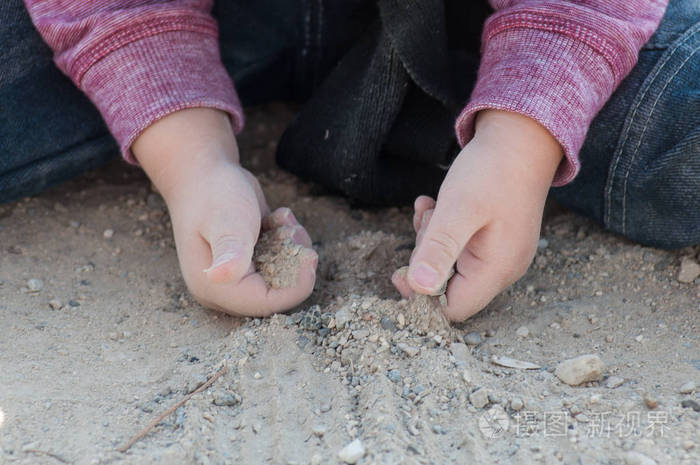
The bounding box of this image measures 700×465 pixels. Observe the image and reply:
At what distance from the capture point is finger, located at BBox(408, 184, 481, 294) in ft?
3.65

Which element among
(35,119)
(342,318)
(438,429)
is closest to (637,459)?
(438,429)

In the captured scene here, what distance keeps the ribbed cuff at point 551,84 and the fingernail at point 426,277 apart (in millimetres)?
273

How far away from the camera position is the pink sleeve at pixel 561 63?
119cm

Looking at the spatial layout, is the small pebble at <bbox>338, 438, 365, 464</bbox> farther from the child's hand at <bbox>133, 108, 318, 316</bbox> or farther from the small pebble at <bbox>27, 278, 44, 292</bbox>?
the small pebble at <bbox>27, 278, 44, 292</bbox>

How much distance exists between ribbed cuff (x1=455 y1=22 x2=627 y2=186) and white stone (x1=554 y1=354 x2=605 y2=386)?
315mm

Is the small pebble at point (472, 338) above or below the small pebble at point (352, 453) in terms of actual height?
below

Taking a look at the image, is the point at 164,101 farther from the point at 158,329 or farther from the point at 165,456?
the point at 165,456

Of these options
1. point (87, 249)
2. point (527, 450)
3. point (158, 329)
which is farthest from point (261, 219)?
point (527, 450)

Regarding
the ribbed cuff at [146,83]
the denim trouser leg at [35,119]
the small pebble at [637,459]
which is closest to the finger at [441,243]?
the small pebble at [637,459]

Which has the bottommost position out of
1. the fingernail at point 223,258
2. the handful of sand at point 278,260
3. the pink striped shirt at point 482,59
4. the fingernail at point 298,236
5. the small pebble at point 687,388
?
the fingernail at point 298,236

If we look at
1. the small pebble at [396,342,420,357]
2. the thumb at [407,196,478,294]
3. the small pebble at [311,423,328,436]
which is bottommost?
the small pebble at [396,342,420,357]

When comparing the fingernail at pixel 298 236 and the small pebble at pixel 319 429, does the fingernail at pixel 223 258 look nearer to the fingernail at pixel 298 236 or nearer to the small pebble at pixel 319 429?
the fingernail at pixel 298 236

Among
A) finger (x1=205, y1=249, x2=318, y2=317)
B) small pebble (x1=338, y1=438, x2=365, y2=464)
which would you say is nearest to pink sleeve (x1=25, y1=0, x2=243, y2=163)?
finger (x1=205, y1=249, x2=318, y2=317)

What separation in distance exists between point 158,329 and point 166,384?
17 cm
